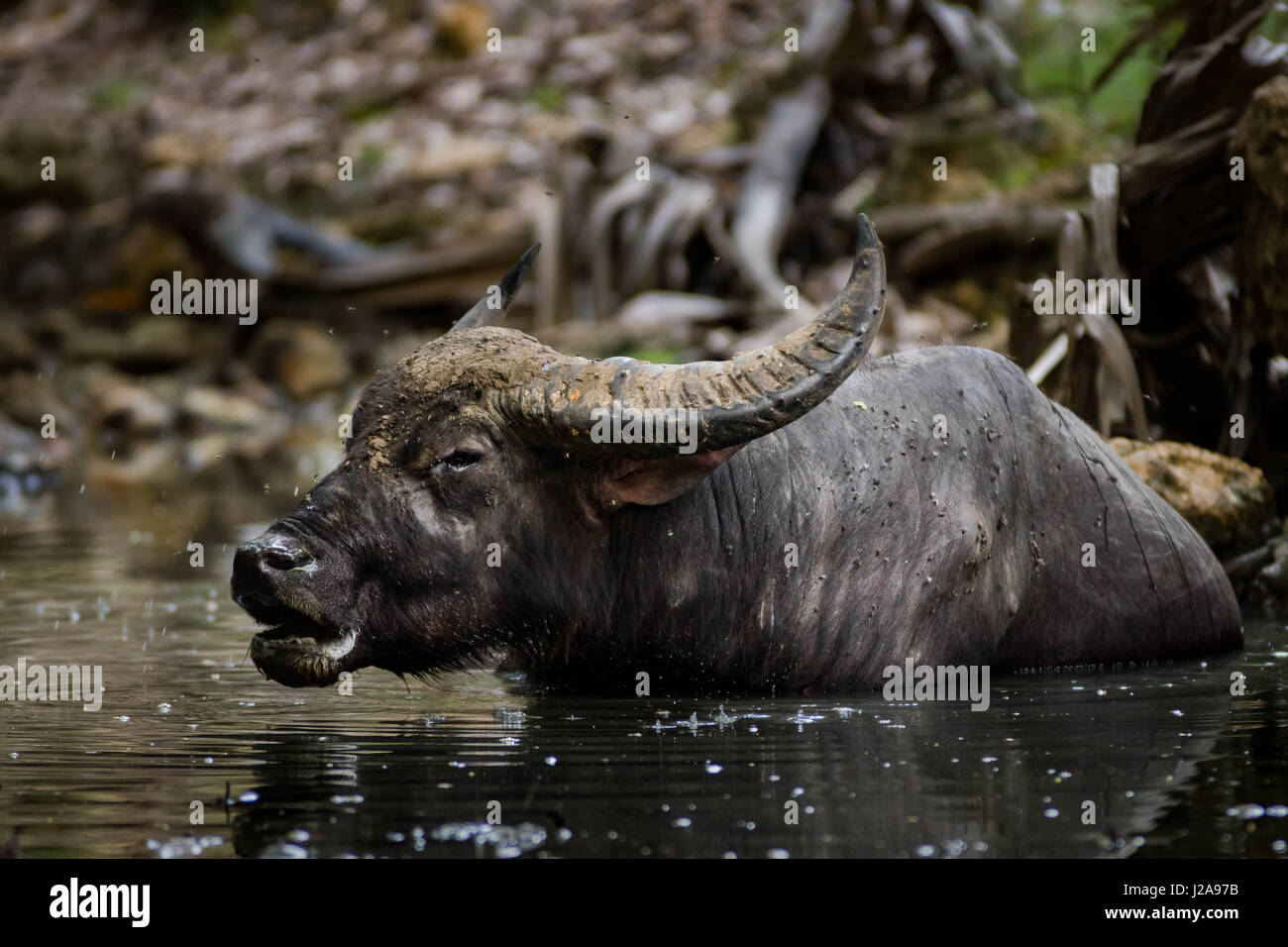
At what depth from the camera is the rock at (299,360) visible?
23719 mm

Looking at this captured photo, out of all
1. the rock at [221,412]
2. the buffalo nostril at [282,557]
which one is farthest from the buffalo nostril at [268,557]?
the rock at [221,412]

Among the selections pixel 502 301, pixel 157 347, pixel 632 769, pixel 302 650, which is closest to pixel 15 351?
pixel 157 347

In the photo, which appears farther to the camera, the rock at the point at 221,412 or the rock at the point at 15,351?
the rock at the point at 15,351

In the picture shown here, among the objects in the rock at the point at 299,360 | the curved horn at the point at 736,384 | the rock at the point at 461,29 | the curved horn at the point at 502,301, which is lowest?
the curved horn at the point at 736,384

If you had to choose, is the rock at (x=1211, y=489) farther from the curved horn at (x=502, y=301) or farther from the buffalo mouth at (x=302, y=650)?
the buffalo mouth at (x=302, y=650)

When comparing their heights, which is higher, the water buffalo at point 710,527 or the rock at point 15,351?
the rock at point 15,351

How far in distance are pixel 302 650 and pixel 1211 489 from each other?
5142mm

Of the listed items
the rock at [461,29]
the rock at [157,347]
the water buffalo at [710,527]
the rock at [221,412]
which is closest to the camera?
the water buffalo at [710,527]

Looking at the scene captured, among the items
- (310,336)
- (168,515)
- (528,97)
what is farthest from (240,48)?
(168,515)

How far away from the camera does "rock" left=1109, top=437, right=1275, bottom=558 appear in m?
8.95

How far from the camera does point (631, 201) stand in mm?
18766

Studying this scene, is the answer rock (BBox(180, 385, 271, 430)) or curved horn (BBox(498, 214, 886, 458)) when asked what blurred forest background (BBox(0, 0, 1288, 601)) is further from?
curved horn (BBox(498, 214, 886, 458))

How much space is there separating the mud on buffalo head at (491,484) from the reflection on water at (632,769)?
0.36 m

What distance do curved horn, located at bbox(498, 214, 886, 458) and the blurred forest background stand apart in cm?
289
